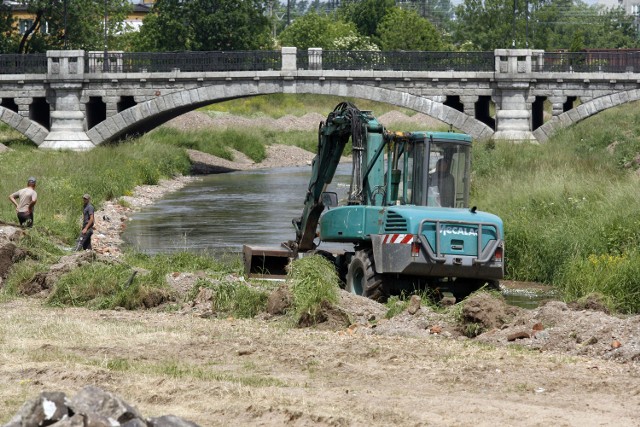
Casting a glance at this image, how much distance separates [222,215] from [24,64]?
18879 millimetres

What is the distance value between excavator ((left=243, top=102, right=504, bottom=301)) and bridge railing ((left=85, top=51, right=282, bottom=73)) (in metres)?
31.9

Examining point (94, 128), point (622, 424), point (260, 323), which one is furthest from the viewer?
point (94, 128)

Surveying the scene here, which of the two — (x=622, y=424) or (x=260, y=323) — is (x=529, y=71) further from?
(x=622, y=424)

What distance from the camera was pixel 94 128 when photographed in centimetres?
5509

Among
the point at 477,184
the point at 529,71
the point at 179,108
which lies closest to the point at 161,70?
the point at 179,108

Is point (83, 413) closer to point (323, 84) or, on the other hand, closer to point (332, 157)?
point (332, 157)

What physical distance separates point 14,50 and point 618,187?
52.3m

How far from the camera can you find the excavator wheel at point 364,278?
2042 cm

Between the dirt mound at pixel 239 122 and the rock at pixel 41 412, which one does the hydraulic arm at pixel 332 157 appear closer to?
the rock at pixel 41 412

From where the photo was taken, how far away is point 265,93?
54.2 m

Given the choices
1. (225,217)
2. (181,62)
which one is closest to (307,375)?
(225,217)

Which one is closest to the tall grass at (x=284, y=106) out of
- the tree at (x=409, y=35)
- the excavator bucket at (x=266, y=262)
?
the tree at (x=409, y=35)

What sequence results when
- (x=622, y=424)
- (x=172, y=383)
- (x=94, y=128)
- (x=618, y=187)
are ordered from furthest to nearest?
1. (x=94, y=128)
2. (x=618, y=187)
3. (x=172, y=383)
4. (x=622, y=424)

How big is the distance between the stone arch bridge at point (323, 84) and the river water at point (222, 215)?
403 centimetres
